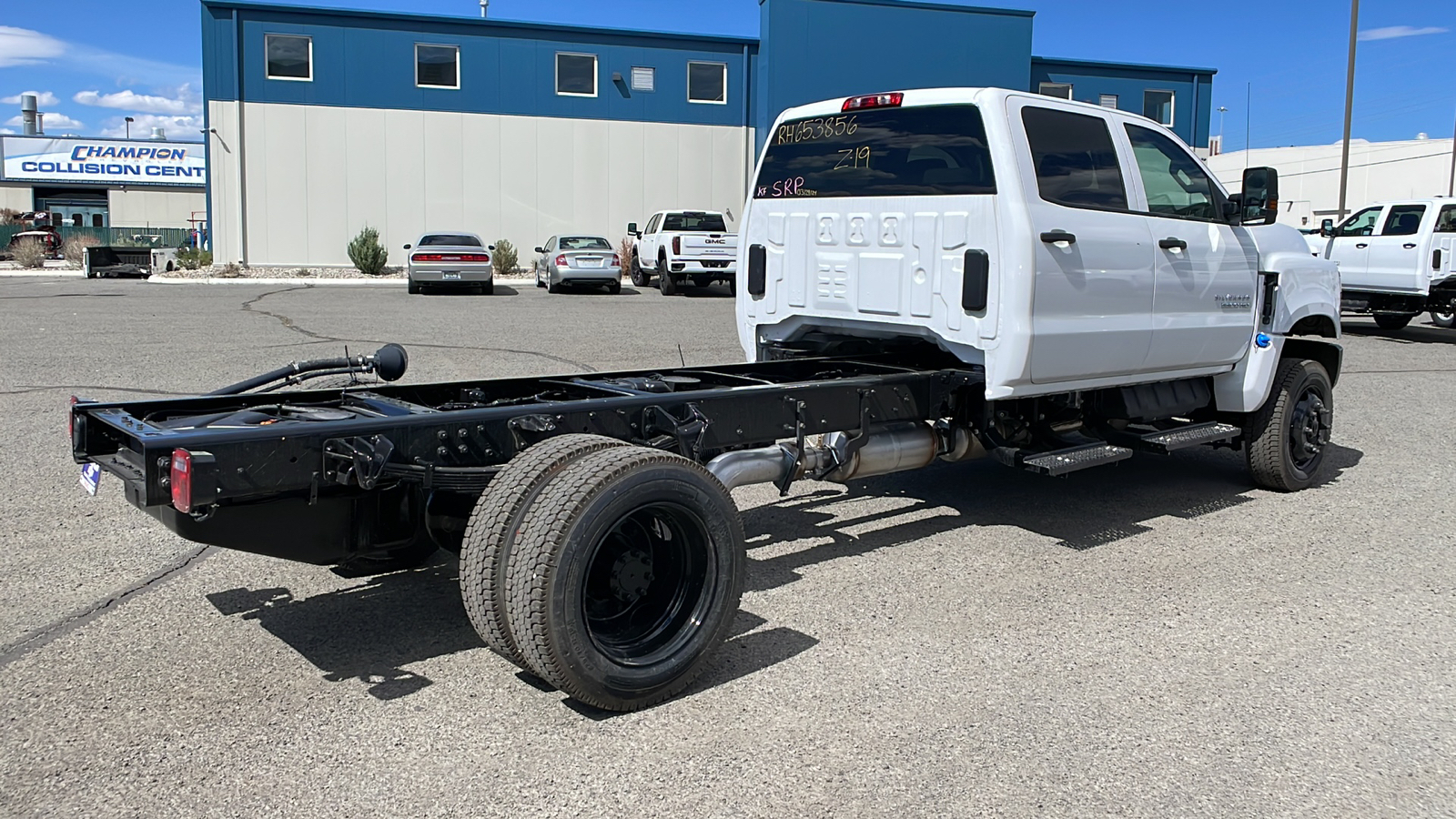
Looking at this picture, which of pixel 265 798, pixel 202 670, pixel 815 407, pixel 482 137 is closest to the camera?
pixel 265 798

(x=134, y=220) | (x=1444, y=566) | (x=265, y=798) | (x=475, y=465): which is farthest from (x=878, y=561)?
(x=134, y=220)

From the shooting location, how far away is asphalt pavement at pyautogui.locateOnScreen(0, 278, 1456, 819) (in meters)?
3.41

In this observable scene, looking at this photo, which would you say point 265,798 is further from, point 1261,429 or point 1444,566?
point 1261,429

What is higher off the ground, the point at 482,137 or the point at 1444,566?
the point at 482,137

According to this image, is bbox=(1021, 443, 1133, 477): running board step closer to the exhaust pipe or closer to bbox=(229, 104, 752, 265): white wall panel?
the exhaust pipe

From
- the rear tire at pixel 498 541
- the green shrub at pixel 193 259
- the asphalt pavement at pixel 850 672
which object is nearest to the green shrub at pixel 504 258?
the green shrub at pixel 193 259

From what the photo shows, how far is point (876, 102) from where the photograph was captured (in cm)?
630

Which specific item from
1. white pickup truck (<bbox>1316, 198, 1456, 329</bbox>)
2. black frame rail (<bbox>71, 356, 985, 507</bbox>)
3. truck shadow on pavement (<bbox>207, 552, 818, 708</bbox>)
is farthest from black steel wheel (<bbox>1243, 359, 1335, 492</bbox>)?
white pickup truck (<bbox>1316, 198, 1456, 329</bbox>)

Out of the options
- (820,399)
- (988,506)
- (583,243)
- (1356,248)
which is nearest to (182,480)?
(820,399)

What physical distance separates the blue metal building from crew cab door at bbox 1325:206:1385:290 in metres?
17.6

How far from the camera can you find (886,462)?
5852 millimetres

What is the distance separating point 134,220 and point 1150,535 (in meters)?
67.1

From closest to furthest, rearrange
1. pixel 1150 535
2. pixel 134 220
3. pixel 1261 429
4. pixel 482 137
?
pixel 1150 535 < pixel 1261 429 < pixel 482 137 < pixel 134 220

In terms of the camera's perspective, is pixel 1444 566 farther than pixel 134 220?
No
